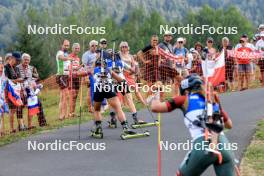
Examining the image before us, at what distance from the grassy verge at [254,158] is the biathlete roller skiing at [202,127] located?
2274 millimetres

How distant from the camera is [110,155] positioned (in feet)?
35.9

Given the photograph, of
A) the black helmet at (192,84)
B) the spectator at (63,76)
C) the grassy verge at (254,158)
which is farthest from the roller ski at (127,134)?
the black helmet at (192,84)

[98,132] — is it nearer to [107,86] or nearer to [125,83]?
[107,86]

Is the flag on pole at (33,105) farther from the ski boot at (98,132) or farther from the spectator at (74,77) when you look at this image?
the ski boot at (98,132)

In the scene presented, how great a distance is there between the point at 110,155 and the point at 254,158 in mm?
2660

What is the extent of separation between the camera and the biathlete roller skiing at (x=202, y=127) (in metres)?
6.60

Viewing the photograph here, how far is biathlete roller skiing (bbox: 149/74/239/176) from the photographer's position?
21.6 ft

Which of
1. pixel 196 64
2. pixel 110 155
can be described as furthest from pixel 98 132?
pixel 196 64

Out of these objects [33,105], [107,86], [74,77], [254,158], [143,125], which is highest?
[74,77]

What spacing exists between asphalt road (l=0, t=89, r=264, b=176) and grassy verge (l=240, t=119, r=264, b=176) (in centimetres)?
17

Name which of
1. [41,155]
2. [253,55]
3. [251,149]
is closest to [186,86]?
[251,149]

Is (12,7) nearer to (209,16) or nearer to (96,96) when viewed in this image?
(209,16)

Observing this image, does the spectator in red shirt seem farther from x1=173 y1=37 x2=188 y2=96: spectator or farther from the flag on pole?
the flag on pole

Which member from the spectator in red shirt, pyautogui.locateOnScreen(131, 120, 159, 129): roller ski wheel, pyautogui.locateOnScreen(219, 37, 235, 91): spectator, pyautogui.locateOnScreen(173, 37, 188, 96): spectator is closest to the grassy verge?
pyautogui.locateOnScreen(131, 120, 159, 129): roller ski wheel
